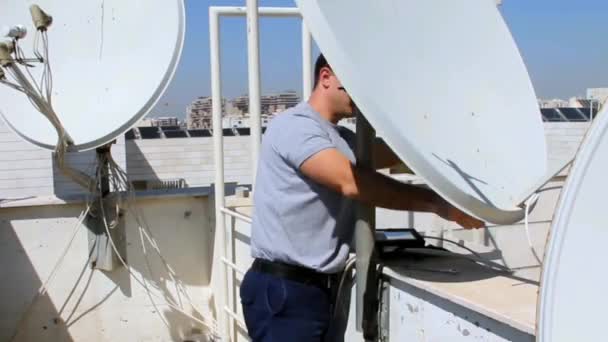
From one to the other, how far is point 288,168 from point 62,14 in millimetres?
2473

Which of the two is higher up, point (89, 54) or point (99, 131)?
point (89, 54)

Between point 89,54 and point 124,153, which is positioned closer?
point 89,54

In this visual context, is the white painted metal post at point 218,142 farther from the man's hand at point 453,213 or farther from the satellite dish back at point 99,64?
the man's hand at point 453,213

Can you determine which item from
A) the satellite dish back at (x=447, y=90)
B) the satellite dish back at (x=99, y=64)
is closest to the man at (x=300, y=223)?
the satellite dish back at (x=447, y=90)

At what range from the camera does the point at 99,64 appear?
360 centimetres

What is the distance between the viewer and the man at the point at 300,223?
1632mm

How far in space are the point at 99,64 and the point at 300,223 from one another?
2.33 metres

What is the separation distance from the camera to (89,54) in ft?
11.9

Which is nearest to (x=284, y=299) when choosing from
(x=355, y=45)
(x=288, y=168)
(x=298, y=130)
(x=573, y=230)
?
(x=288, y=168)

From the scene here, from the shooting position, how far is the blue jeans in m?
1.72

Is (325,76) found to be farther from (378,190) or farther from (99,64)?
(99,64)

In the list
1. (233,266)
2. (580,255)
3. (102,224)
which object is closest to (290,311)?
(580,255)

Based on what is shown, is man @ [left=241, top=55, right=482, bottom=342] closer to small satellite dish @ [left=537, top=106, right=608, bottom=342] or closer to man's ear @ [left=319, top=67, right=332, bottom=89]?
man's ear @ [left=319, top=67, right=332, bottom=89]

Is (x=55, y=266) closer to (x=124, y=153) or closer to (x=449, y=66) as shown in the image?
(x=449, y=66)
